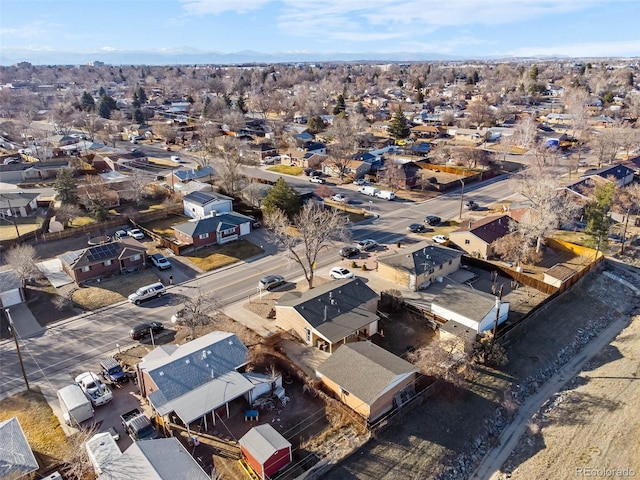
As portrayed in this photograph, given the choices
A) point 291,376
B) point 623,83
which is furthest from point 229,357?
point 623,83

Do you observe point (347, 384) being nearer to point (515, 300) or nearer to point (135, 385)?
point (135, 385)

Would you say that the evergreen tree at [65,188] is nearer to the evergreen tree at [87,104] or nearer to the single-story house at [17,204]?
the single-story house at [17,204]

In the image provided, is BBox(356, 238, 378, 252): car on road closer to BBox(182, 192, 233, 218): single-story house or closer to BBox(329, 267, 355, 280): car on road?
BBox(329, 267, 355, 280): car on road

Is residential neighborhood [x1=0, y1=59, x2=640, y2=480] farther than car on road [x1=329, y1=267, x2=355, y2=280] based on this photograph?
No

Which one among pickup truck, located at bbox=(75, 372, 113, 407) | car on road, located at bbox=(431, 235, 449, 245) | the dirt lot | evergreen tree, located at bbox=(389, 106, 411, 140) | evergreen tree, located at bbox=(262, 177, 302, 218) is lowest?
the dirt lot

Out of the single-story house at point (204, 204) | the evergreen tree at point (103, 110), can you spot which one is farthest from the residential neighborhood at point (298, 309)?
the evergreen tree at point (103, 110)

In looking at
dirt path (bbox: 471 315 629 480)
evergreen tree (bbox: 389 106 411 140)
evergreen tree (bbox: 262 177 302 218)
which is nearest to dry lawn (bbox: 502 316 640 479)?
dirt path (bbox: 471 315 629 480)
